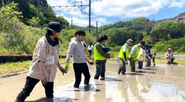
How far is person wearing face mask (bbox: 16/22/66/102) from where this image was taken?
4.65 metres

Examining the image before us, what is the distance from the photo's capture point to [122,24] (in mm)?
169125

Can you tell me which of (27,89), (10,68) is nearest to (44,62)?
(27,89)

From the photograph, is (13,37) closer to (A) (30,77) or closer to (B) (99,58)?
(B) (99,58)

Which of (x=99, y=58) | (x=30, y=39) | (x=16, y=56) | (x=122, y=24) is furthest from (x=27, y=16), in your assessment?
(x=122, y=24)

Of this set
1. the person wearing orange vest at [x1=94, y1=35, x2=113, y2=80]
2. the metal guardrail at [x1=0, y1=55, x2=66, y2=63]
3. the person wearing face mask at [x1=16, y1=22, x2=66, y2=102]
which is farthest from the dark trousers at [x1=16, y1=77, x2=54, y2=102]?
the metal guardrail at [x1=0, y1=55, x2=66, y2=63]

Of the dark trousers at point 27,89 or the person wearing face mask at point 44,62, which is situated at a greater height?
the person wearing face mask at point 44,62

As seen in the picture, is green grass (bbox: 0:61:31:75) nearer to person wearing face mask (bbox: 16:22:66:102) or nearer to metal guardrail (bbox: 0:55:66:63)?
metal guardrail (bbox: 0:55:66:63)

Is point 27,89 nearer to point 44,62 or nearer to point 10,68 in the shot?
point 44,62

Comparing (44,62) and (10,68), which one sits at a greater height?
(44,62)

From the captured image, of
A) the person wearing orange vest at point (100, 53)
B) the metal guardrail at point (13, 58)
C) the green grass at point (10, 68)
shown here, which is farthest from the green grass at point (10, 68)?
the person wearing orange vest at point (100, 53)

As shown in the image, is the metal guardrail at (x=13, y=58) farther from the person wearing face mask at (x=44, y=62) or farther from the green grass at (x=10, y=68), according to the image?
the person wearing face mask at (x=44, y=62)

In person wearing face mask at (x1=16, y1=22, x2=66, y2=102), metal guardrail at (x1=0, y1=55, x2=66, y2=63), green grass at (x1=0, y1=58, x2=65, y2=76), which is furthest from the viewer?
metal guardrail at (x1=0, y1=55, x2=66, y2=63)

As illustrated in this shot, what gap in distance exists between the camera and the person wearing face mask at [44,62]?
15.3 ft

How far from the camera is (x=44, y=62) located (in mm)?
4750
